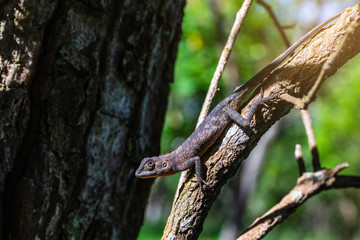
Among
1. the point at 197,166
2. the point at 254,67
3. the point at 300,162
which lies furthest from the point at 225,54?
the point at 254,67

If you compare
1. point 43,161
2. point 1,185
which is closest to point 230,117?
point 43,161

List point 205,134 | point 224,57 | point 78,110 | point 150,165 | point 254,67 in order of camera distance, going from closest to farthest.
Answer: point 224,57 < point 78,110 < point 205,134 < point 150,165 < point 254,67

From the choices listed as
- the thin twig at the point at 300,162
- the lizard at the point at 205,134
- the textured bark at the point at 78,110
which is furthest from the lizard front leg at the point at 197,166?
the thin twig at the point at 300,162

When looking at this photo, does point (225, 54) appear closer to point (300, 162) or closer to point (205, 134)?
point (205, 134)

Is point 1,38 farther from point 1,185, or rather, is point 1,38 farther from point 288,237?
point 288,237

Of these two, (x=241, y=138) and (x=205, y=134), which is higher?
(x=205, y=134)

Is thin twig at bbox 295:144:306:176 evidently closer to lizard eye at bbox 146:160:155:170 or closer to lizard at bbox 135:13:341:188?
lizard at bbox 135:13:341:188

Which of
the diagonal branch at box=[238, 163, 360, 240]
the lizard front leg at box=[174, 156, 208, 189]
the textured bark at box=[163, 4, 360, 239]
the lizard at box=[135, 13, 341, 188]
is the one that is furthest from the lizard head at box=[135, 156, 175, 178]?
the diagonal branch at box=[238, 163, 360, 240]
